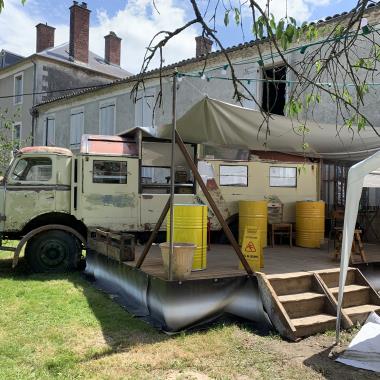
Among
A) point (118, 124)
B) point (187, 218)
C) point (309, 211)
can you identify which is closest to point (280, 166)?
point (309, 211)

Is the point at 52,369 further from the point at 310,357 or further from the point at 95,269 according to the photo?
the point at 95,269

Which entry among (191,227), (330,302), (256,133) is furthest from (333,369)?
(256,133)

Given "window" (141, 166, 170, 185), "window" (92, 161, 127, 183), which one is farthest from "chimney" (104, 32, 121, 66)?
"window" (92, 161, 127, 183)

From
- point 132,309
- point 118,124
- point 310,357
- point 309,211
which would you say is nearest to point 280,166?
point 309,211

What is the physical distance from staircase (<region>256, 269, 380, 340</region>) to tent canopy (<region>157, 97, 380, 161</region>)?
190cm

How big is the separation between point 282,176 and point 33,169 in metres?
5.26

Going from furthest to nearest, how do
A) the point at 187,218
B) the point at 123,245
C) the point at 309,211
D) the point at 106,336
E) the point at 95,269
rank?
the point at 309,211 → the point at 95,269 → the point at 123,245 → the point at 187,218 → the point at 106,336

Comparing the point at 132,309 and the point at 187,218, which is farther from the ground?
the point at 187,218

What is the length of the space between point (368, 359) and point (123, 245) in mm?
3617

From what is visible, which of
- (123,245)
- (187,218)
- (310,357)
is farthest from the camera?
(123,245)

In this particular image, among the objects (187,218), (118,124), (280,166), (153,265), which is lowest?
(153,265)

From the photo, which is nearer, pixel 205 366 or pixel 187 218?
pixel 205 366

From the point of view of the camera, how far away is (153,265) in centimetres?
646

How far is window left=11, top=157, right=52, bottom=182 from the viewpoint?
875 centimetres
